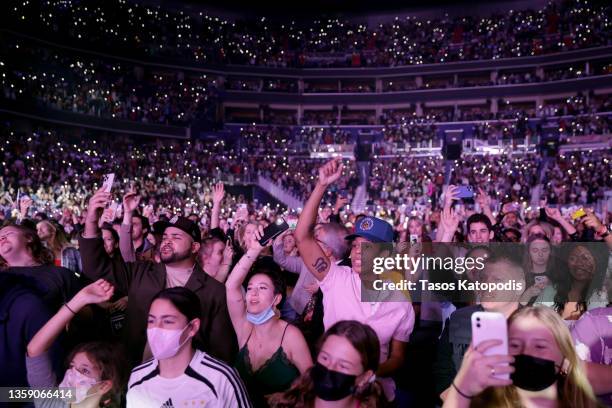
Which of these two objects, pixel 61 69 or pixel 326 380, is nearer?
pixel 326 380

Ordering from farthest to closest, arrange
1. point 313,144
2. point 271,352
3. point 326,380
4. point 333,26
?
point 333,26 < point 313,144 < point 271,352 < point 326,380

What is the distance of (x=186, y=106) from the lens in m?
37.1

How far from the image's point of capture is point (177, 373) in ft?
9.33

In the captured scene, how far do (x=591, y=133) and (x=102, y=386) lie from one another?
33.7 m

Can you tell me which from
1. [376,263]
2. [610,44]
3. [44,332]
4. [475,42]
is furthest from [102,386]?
[475,42]

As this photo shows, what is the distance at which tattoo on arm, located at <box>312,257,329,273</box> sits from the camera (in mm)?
3795

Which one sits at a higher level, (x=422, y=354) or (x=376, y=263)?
(x=376, y=263)

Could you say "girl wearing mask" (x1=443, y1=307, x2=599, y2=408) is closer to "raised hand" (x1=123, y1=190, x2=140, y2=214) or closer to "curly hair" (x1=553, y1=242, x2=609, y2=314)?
"curly hair" (x1=553, y1=242, x2=609, y2=314)

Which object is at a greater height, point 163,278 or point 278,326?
point 163,278

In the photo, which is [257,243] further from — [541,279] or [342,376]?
[541,279]

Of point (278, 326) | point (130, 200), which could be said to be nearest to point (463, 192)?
point (278, 326)

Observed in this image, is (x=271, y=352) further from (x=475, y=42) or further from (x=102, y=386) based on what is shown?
(x=475, y=42)

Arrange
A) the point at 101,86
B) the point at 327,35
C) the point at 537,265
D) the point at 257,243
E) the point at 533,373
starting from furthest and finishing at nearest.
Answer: the point at 327,35 < the point at 101,86 < the point at 537,265 < the point at 257,243 < the point at 533,373

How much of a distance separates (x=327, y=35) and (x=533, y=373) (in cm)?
4773
